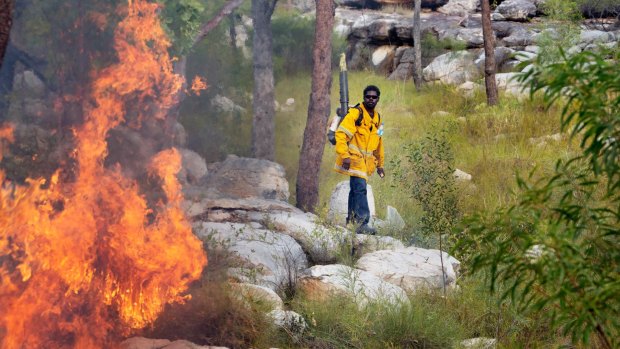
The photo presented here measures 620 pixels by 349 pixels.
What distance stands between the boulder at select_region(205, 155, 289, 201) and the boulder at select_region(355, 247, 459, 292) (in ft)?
21.3

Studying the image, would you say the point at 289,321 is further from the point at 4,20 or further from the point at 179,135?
the point at 179,135

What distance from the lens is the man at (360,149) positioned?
10359 millimetres

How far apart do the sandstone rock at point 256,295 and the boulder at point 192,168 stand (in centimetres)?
911

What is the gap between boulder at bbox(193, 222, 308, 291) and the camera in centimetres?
760

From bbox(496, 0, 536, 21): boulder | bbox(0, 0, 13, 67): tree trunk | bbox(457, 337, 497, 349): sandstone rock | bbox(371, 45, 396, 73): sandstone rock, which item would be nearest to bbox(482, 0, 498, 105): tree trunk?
bbox(371, 45, 396, 73): sandstone rock

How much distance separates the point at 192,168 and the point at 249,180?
204 centimetres

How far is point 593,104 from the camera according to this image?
304 cm

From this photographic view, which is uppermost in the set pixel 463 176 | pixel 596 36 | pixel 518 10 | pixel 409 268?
pixel 518 10

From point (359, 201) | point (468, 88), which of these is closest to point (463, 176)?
point (359, 201)

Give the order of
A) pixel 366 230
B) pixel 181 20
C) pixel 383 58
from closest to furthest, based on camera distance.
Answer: pixel 366 230 < pixel 181 20 < pixel 383 58

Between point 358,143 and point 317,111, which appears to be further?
point 317,111

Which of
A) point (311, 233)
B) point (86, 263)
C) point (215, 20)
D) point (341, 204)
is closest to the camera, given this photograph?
point (86, 263)

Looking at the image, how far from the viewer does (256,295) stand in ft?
22.0

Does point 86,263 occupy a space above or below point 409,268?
above
